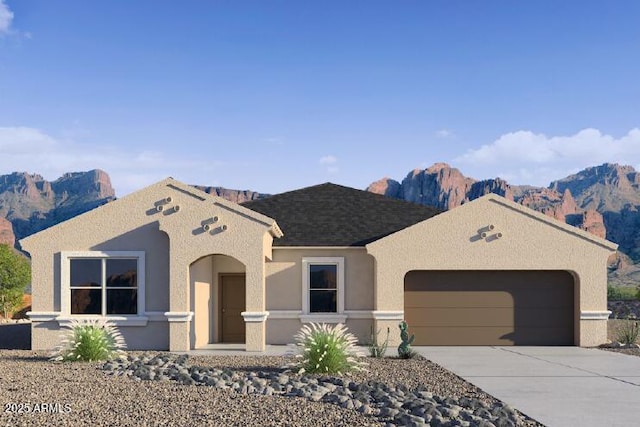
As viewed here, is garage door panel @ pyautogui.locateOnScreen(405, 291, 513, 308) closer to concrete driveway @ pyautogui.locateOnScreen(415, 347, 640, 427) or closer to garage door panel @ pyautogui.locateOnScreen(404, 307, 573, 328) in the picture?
garage door panel @ pyautogui.locateOnScreen(404, 307, 573, 328)

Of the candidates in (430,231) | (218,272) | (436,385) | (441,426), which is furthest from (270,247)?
(441,426)

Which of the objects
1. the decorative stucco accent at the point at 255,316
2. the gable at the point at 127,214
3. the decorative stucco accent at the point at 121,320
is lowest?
the decorative stucco accent at the point at 121,320

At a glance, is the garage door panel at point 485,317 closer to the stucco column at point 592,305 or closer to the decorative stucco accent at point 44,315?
the stucco column at point 592,305

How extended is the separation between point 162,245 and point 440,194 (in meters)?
117

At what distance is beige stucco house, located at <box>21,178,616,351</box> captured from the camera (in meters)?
19.4

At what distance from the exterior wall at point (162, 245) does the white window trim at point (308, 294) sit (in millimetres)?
2075

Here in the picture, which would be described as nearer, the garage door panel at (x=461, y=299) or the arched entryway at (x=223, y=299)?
the garage door panel at (x=461, y=299)

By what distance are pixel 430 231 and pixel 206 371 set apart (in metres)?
8.59

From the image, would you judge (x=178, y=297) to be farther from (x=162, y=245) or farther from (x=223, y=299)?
(x=223, y=299)

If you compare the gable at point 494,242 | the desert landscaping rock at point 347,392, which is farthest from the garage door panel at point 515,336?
the desert landscaping rock at point 347,392

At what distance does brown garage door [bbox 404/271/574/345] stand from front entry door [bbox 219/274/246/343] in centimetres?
510

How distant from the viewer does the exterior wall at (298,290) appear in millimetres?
21547

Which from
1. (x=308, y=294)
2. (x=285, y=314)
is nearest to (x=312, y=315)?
(x=308, y=294)

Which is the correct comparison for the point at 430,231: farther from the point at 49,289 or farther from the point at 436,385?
the point at 49,289
